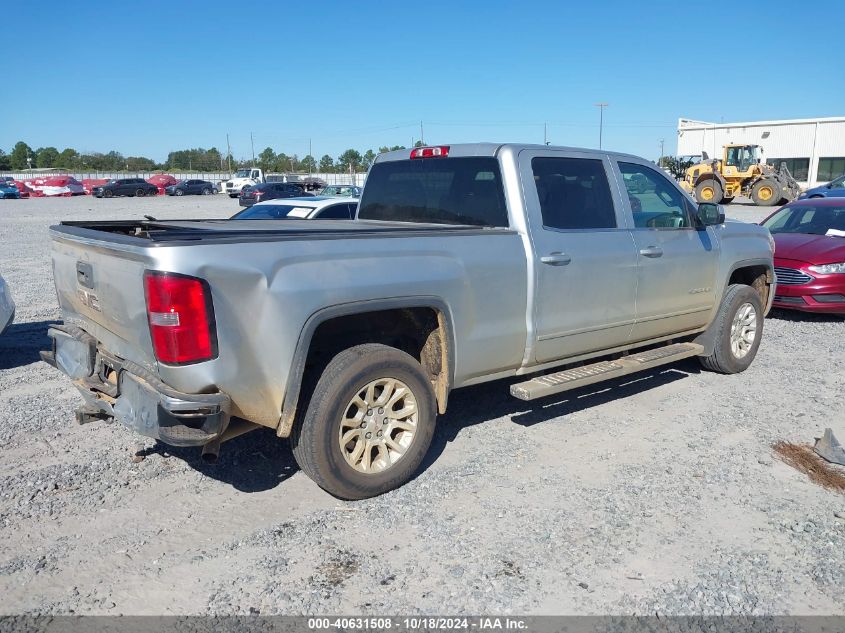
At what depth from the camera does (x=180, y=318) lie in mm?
3334

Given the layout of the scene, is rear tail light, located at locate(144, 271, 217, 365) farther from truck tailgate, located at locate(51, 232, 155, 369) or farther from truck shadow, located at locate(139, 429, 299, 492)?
truck shadow, located at locate(139, 429, 299, 492)

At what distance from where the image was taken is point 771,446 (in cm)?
501

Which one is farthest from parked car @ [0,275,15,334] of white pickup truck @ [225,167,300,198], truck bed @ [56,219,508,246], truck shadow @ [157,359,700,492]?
white pickup truck @ [225,167,300,198]

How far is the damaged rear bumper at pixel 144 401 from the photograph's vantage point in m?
3.42

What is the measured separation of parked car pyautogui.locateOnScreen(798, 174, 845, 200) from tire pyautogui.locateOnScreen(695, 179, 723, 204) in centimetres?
504

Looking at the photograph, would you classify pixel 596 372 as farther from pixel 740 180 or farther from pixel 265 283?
pixel 740 180

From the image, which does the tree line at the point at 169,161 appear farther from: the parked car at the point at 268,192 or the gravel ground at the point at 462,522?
the gravel ground at the point at 462,522

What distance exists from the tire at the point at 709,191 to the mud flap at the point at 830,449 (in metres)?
29.5

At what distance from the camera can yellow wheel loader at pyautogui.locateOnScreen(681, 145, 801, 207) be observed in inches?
1275

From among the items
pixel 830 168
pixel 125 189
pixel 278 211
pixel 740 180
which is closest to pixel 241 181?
pixel 125 189

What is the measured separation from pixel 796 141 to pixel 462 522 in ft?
195

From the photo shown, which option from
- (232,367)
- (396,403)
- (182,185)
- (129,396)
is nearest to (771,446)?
(396,403)

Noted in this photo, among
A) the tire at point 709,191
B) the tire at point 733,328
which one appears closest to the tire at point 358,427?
the tire at point 733,328

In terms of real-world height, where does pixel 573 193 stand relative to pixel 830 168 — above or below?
above
